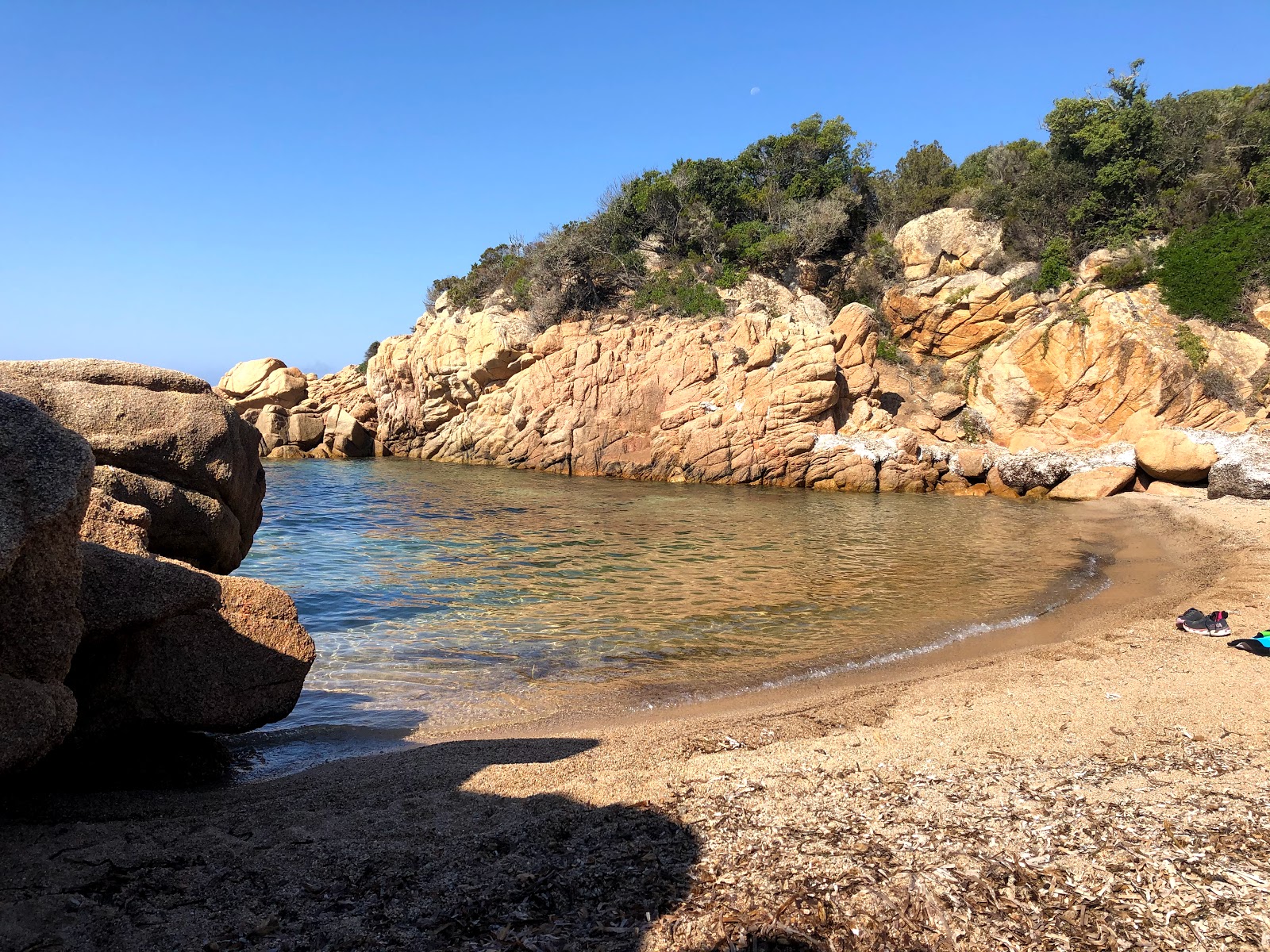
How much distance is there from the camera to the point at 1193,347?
2639 centimetres

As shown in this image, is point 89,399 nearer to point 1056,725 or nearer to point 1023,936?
point 1023,936

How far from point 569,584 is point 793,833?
8.40m

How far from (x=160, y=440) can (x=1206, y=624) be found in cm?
1076

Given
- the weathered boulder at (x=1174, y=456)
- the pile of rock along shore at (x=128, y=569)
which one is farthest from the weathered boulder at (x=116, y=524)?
the weathered boulder at (x=1174, y=456)

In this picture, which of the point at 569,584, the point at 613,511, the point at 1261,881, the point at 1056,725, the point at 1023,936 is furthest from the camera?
the point at 613,511

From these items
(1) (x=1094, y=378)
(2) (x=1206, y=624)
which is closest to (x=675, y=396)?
(1) (x=1094, y=378)

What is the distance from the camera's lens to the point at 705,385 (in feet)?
96.5

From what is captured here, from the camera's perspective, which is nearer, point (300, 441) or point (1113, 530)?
point (1113, 530)

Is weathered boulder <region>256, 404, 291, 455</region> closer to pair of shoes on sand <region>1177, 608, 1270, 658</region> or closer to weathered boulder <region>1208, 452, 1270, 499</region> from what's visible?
weathered boulder <region>1208, 452, 1270, 499</region>

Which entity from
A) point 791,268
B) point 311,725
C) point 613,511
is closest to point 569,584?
point 311,725

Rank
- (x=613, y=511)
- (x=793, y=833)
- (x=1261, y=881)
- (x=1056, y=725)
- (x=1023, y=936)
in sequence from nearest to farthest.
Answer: (x=1023, y=936) → (x=1261, y=881) → (x=793, y=833) → (x=1056, y=725) → (x=613, y=511)

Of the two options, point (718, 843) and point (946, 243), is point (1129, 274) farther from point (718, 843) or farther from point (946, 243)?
point (718, 843)

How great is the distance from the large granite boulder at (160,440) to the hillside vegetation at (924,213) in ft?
94.4

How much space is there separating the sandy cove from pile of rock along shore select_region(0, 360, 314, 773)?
66 centimetres
